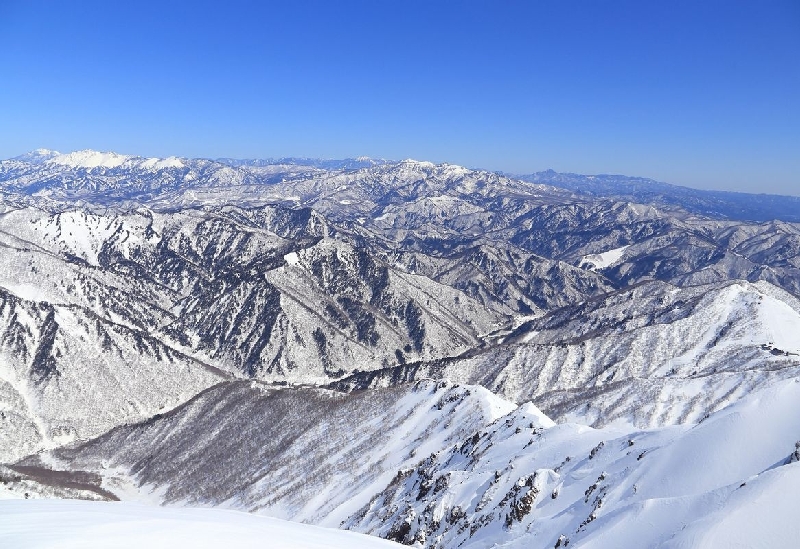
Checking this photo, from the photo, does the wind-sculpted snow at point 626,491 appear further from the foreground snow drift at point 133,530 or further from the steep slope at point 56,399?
the steep slope at point 56,399

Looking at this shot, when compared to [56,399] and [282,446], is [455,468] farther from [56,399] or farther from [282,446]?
[56,399]

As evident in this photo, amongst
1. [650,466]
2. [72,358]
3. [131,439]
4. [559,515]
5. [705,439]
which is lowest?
[131,439]

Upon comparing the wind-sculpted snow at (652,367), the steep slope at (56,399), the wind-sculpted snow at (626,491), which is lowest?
the steep slope at (56,399)

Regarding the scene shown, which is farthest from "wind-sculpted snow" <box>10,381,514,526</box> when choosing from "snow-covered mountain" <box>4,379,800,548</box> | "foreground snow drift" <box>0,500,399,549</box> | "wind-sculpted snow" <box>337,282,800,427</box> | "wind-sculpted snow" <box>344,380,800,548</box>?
"foreground snow drift" <box>0,500,399,549</box>

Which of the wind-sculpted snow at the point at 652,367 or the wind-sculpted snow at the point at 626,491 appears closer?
the wind-sculpted snow at the point at 626,491

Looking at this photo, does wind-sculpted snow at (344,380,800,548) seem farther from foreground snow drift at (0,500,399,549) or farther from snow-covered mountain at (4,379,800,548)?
foreground snow drift at (0,500,399,549)


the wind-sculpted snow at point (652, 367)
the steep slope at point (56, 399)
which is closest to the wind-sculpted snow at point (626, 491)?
the wind-sculpted snow at point (652, 367)

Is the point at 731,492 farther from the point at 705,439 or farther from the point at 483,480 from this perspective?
the point at 483,480

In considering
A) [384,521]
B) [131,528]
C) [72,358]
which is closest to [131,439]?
[72,358]
